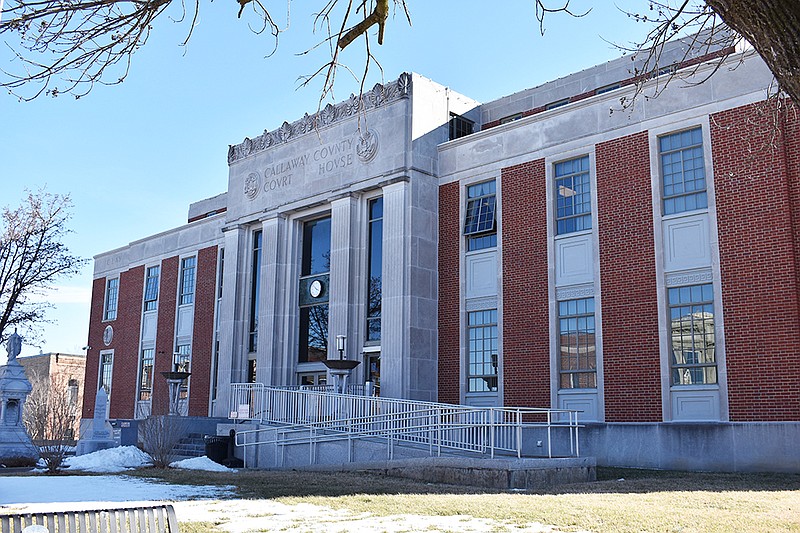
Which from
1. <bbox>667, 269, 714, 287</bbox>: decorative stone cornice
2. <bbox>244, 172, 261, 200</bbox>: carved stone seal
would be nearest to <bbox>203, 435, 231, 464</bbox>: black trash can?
<bbox>244, 172, 261, 200</bbox>: carved stone seal

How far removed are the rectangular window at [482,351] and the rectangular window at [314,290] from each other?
531 centimetres

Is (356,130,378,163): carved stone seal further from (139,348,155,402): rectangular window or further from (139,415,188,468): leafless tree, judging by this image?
(139,348,155,402): rectangular window

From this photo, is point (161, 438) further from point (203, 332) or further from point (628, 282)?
point (203, 332)

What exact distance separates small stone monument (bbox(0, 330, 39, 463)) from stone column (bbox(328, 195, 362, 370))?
9.25 metres

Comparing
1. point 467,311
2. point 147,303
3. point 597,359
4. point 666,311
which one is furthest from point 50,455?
point 147,303

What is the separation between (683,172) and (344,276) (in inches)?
426

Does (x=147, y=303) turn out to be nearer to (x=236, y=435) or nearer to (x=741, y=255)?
(x=236, y=435)

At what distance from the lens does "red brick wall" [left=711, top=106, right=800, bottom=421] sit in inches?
682

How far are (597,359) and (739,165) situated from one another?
5776 millimetres

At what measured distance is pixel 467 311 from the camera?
23.7 meters

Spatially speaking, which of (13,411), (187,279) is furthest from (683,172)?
(187,279)

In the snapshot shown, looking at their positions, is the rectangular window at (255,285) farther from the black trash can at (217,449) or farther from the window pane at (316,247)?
the black trash can at (217,449)

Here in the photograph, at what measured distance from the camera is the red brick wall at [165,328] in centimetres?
3481

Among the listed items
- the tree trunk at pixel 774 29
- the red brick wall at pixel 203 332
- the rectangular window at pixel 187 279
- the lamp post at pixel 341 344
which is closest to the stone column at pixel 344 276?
the lamp post at pixel 341 344
